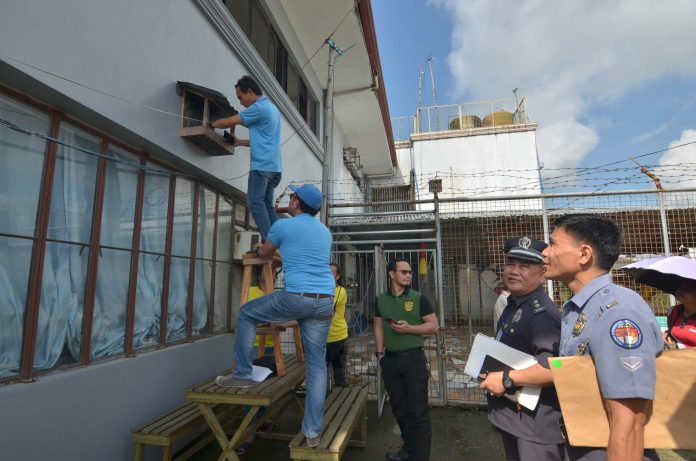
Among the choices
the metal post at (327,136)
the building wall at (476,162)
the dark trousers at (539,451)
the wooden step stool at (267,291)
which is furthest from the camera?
the building wall at (476,162)

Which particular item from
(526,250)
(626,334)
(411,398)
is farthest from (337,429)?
(626,334)

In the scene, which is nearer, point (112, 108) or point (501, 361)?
point (501, 361)

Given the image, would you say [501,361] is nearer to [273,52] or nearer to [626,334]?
[626,334]

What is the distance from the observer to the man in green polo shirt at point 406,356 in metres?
3.50

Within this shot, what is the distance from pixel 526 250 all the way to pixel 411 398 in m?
Result: 1.97

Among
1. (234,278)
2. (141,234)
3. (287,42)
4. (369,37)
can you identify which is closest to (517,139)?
(369,37)

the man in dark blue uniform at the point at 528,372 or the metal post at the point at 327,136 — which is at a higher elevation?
the metal post at the point at 327,136

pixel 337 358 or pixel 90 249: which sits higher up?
pixel 90 249

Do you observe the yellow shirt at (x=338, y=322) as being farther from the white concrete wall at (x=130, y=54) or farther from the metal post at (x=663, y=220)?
the metal post at (x=663, y=220)

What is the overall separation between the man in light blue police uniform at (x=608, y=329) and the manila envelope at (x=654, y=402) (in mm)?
69

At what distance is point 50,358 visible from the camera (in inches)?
102

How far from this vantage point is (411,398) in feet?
11.6

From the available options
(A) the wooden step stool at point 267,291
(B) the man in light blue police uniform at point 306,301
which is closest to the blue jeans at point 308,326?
(B) the man in light blue police uniform at point 306,301

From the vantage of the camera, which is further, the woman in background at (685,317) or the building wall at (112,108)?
the woman in background at (685,317)
